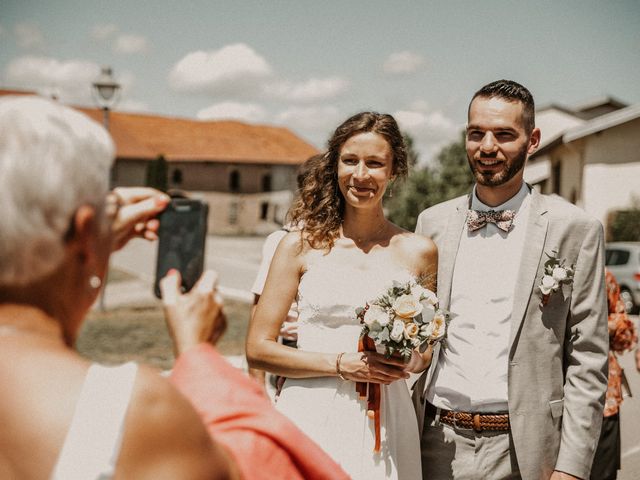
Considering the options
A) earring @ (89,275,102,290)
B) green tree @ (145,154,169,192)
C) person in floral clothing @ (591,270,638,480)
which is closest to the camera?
earring @ (89,275,102,290)

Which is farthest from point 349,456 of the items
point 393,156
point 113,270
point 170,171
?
point 170,171

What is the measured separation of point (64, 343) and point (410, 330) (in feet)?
6.04

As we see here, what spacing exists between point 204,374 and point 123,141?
6918 cm

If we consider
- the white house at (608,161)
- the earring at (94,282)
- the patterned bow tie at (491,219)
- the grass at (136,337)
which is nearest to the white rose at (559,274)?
the patterned bow tie at (491,219)

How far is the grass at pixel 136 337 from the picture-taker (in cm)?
1017

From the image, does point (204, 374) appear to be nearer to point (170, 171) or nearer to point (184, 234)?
point (184, 234)

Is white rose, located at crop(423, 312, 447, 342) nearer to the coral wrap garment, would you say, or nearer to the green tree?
the coral wrap garment

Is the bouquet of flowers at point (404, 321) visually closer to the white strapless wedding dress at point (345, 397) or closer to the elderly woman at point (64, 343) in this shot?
the white strapless wedding dress at point (345, 397)

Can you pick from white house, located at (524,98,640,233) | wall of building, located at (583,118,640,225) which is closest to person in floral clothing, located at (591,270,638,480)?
white house, located at (524,98,640,233)

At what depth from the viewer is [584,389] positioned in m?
2.98

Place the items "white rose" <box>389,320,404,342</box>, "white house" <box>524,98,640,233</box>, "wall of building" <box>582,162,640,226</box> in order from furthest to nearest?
"wall of building" <box>582,162,640,226</box> < "white house" <box>524,98,640,233</box> < "white rose" <box>389,320,404,342</box>

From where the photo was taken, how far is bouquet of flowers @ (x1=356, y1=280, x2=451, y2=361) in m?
2.83

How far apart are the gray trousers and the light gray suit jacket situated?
0.26 feet

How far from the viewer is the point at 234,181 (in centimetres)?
6769
